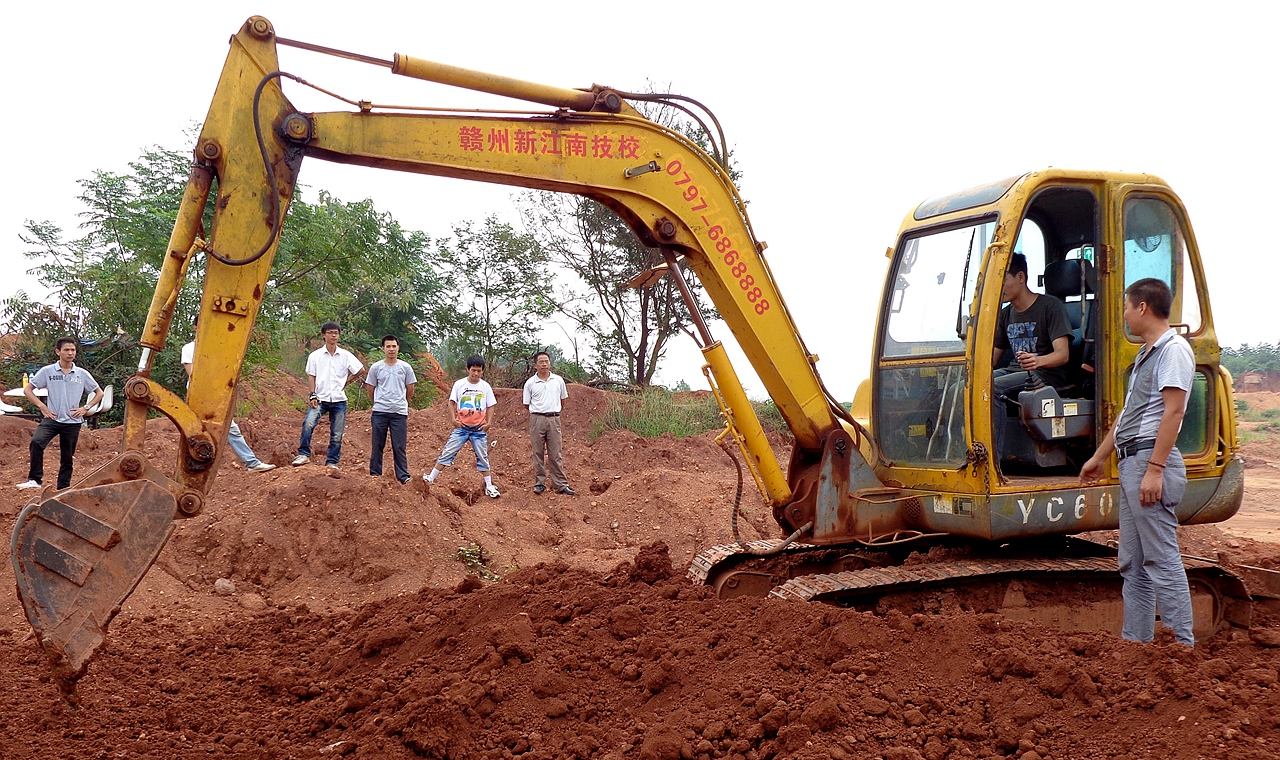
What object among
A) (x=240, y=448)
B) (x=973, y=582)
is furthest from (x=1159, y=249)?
(x=240, y=448)

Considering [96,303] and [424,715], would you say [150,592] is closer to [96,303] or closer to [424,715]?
[424,715]

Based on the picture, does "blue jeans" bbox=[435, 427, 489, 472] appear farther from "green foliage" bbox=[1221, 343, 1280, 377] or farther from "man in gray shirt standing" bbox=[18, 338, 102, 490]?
"green foliage" bbox=[1221, 343, 1280, 377]

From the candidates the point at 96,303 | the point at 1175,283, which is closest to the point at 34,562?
the point at 1175,283

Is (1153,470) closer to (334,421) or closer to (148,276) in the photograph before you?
(334,421)

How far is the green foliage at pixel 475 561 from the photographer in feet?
25.7

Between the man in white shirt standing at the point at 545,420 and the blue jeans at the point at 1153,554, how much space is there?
7.32m

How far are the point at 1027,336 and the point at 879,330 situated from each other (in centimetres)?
82

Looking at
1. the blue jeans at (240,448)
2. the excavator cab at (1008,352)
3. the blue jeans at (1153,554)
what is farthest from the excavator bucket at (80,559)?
the blue jeans at (240,448)

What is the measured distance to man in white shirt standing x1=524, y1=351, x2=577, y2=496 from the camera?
35.9 feet

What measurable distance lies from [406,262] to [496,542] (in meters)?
8.97

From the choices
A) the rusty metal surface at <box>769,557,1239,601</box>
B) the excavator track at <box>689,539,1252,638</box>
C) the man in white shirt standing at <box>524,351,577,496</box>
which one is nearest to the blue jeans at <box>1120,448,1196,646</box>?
the rusty metal surface at <box>769,557,1239,601</box>

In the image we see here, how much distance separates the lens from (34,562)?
11.3 feet

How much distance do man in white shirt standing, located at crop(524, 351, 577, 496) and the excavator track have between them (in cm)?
559

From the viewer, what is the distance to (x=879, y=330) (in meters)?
5.39
